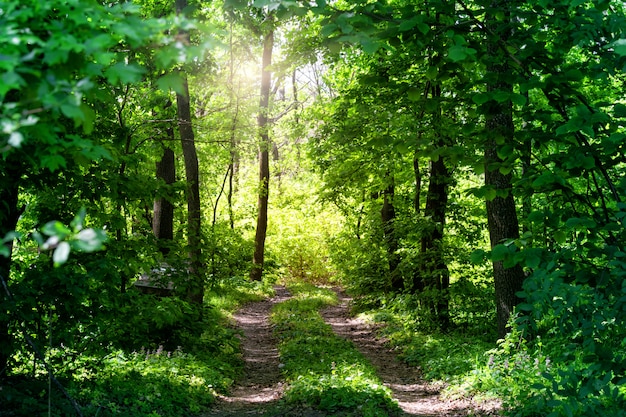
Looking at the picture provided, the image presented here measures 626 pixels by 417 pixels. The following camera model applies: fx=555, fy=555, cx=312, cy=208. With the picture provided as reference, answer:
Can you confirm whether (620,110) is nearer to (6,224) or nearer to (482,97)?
(482,97)

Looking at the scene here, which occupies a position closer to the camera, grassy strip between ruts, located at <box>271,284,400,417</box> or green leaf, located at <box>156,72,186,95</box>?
green leaf, located at <box>156,72,186,95</box>

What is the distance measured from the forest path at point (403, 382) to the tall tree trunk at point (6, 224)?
4399 mm

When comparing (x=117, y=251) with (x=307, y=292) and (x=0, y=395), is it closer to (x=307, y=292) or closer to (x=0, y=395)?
(x=0, y=395)

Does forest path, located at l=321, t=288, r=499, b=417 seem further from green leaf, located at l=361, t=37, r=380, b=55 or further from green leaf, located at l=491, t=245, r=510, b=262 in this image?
green leaf, located at l=361, t=37, r=380, b=55

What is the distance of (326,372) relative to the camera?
8.47 meters

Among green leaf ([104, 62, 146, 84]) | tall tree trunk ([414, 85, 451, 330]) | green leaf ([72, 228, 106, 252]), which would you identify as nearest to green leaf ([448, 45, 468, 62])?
green leaf ([104, 62, 146, 84])

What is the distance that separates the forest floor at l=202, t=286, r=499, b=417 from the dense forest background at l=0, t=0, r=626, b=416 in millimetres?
313

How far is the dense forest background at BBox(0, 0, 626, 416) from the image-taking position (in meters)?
2.08

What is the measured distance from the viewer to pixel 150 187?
19.6ft

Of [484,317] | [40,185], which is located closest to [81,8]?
[40,185]

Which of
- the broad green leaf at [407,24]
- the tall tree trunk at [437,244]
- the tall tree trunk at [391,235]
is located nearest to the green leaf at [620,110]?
the broad green leaf at [407,24]

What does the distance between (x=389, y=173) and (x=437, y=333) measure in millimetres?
3981

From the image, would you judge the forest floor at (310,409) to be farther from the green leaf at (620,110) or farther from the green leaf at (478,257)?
the green leaf at (620,110)

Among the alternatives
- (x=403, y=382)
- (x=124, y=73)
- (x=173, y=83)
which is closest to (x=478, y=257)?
(x=173, y=83)
